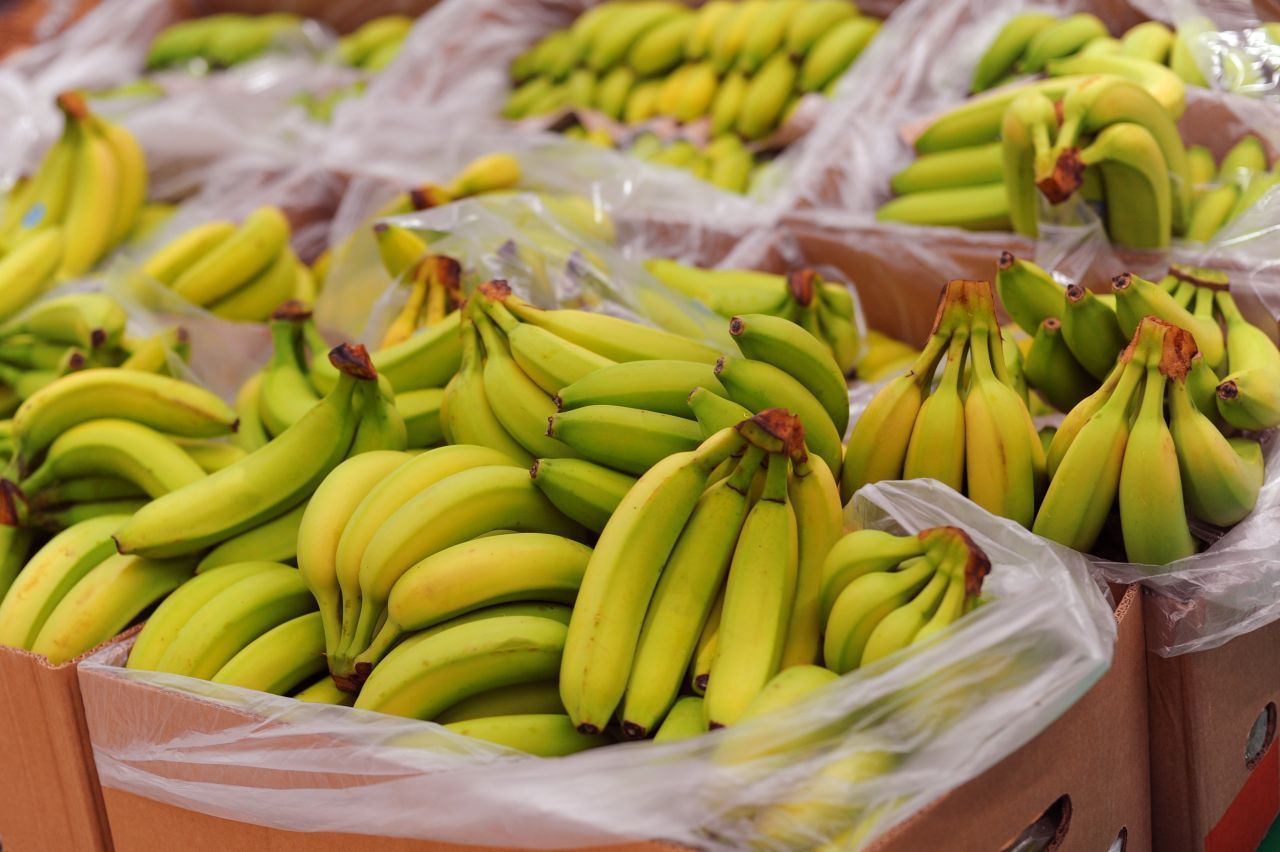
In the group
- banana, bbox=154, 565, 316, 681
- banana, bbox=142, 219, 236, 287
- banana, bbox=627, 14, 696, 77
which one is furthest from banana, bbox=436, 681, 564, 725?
banana, bbox=627, 14, 696, 77

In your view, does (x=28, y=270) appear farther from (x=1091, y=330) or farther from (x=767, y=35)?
(x=1091, y=330)

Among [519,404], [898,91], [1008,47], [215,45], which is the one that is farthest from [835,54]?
[215,45]

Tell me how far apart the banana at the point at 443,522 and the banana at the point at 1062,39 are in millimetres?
1417

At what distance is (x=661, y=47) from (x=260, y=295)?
1.24m

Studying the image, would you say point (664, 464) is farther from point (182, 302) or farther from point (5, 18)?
point (5, 18)

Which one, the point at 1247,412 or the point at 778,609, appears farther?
the point at 1247,412

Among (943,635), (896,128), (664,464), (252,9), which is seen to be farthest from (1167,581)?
(252,9)

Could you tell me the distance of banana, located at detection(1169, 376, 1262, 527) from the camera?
1042 mm

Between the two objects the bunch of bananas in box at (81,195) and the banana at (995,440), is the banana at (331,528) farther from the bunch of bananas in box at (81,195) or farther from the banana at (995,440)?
the bunch of bananas in box at (81,195)

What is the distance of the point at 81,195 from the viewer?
2.31m

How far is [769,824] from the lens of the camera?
0.80 meters

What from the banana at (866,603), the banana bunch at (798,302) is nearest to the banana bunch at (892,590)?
the banana at (866,603)

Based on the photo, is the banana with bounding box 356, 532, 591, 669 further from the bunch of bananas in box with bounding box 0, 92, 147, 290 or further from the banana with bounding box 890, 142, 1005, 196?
the bunch of bananas in box with bounding box 0, 92, 147, 290

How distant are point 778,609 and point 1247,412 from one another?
0.56 meters
